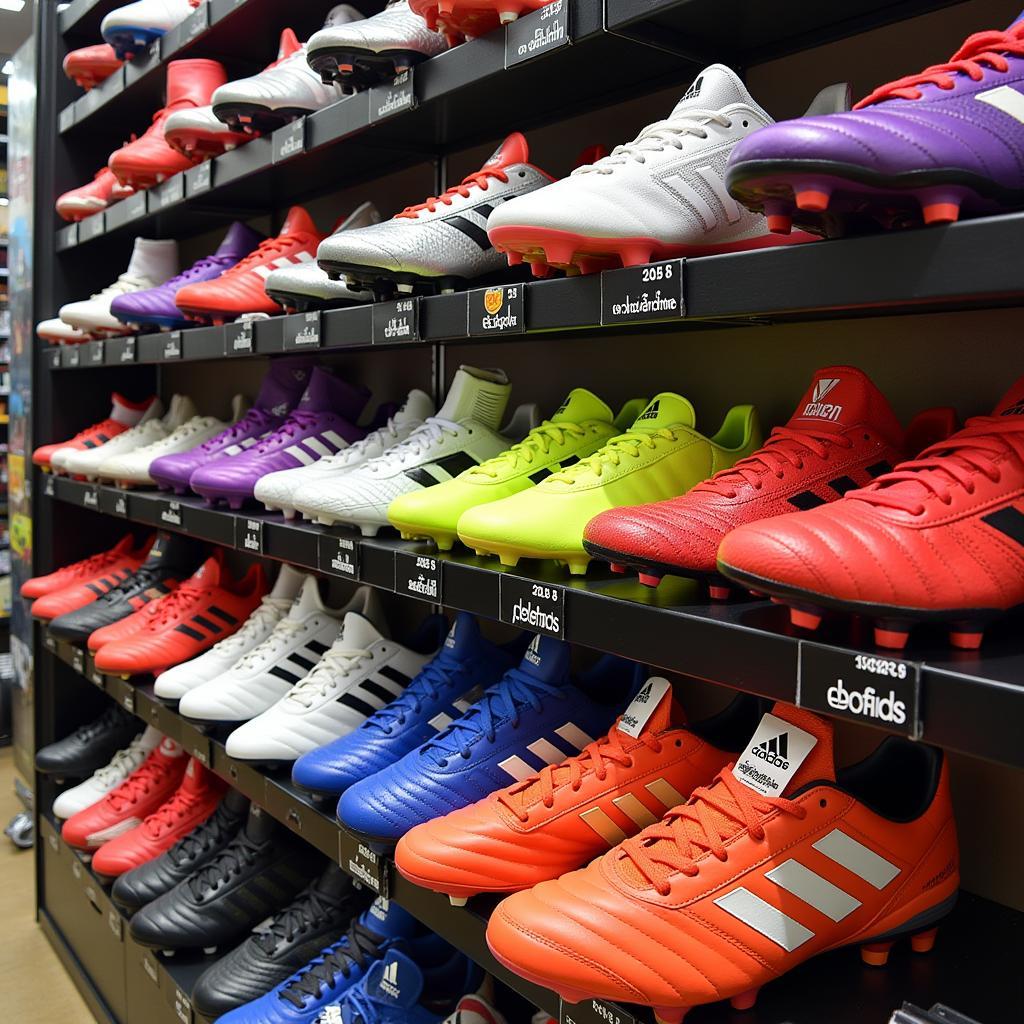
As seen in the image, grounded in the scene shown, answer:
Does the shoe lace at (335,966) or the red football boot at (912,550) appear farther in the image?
the shoe lace at (335,966)

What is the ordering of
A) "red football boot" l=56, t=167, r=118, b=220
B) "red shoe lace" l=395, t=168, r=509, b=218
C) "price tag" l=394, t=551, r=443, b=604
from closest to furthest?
"price tag" l=394, t=551, r=443, b=604, "red shoe lace" l=395, t=168, r=509, b=218, "red football boot" l=56, t=167, r=118, b=220

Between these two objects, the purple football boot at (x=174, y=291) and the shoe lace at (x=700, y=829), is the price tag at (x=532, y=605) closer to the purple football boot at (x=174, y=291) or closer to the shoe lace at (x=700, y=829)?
the shoe lace at (x=700, y=829)

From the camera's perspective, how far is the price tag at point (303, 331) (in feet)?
5.25

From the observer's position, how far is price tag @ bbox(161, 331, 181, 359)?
6.89 ft

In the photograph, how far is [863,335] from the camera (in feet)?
4.25

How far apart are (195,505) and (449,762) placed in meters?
0.97

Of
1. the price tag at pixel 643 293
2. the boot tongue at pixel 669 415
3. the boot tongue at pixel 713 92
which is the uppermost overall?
the boot tongue at pixel 713 92

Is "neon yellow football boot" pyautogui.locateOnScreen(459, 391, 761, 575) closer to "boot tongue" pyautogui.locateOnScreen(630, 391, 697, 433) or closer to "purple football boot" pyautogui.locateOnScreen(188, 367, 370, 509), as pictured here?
"boot tongue" pyautogui.locateOnScreen(630, 391, 697, 433)

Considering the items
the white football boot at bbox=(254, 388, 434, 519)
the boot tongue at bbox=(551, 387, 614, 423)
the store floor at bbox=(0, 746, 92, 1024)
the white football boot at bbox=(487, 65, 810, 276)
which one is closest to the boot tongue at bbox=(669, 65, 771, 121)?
the white football boot at bbox=(487, 65, 810, 276)

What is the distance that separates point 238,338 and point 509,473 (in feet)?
2.47

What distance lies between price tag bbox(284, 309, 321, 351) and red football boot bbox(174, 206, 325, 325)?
0.29 m

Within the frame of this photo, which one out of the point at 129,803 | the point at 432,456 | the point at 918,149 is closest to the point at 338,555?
the point at 432,456

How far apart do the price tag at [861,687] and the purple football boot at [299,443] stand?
1145 millimetres

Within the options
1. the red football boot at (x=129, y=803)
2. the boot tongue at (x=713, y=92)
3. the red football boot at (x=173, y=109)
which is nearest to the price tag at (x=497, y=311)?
the boot tongue at (x=713, y=92)
